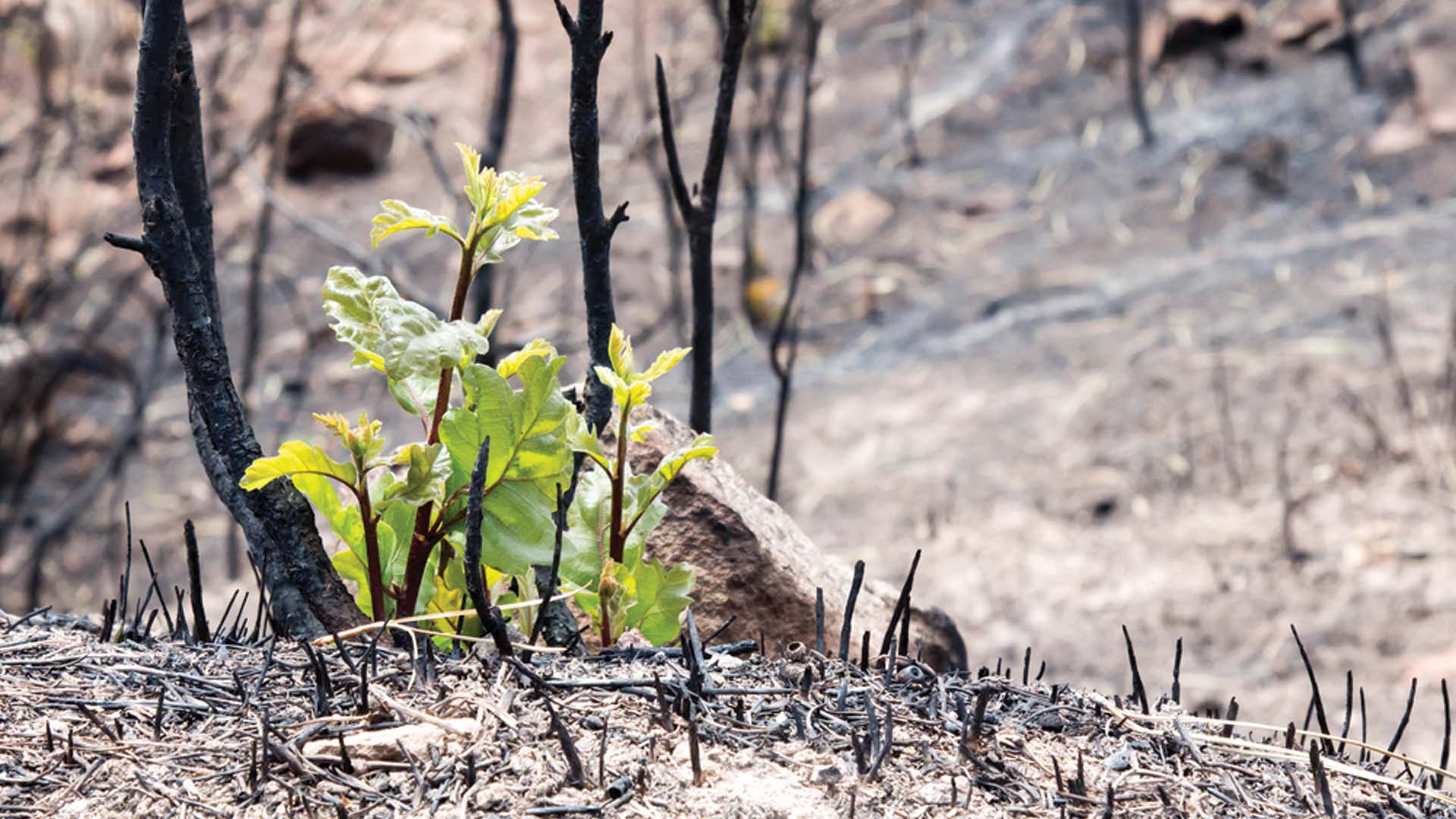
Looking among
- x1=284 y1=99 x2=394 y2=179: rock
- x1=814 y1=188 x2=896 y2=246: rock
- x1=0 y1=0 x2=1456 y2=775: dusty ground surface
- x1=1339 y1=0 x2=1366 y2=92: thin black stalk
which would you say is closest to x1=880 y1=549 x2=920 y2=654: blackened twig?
x1=0 y1=0 x2=1456 y2=775: dusty ground surface

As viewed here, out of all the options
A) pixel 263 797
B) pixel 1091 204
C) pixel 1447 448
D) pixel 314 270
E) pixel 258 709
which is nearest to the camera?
pixel 263 797

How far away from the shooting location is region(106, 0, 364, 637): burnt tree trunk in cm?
154

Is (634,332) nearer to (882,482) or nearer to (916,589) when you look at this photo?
(882,482)

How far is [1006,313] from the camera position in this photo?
5.85 metres

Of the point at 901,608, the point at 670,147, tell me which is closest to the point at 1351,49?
the point at 670,147

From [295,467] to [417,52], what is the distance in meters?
7.38

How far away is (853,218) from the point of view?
6.83 m

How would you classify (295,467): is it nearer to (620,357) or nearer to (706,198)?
(620,357)

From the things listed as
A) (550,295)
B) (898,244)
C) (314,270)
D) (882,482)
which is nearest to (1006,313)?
(898,244)

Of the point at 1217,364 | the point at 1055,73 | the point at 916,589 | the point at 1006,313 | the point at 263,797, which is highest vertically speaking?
the point at 1055,73

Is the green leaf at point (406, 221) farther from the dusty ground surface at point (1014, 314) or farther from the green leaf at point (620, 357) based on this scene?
the dusty ground surface at point (1014, 314)

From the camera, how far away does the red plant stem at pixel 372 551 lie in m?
1.49

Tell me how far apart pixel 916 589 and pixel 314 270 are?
14.2 feet

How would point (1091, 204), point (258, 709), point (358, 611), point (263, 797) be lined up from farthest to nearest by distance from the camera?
point (1091, 204)
point (358, 611)
point (258, 709)
point (263, 797)
